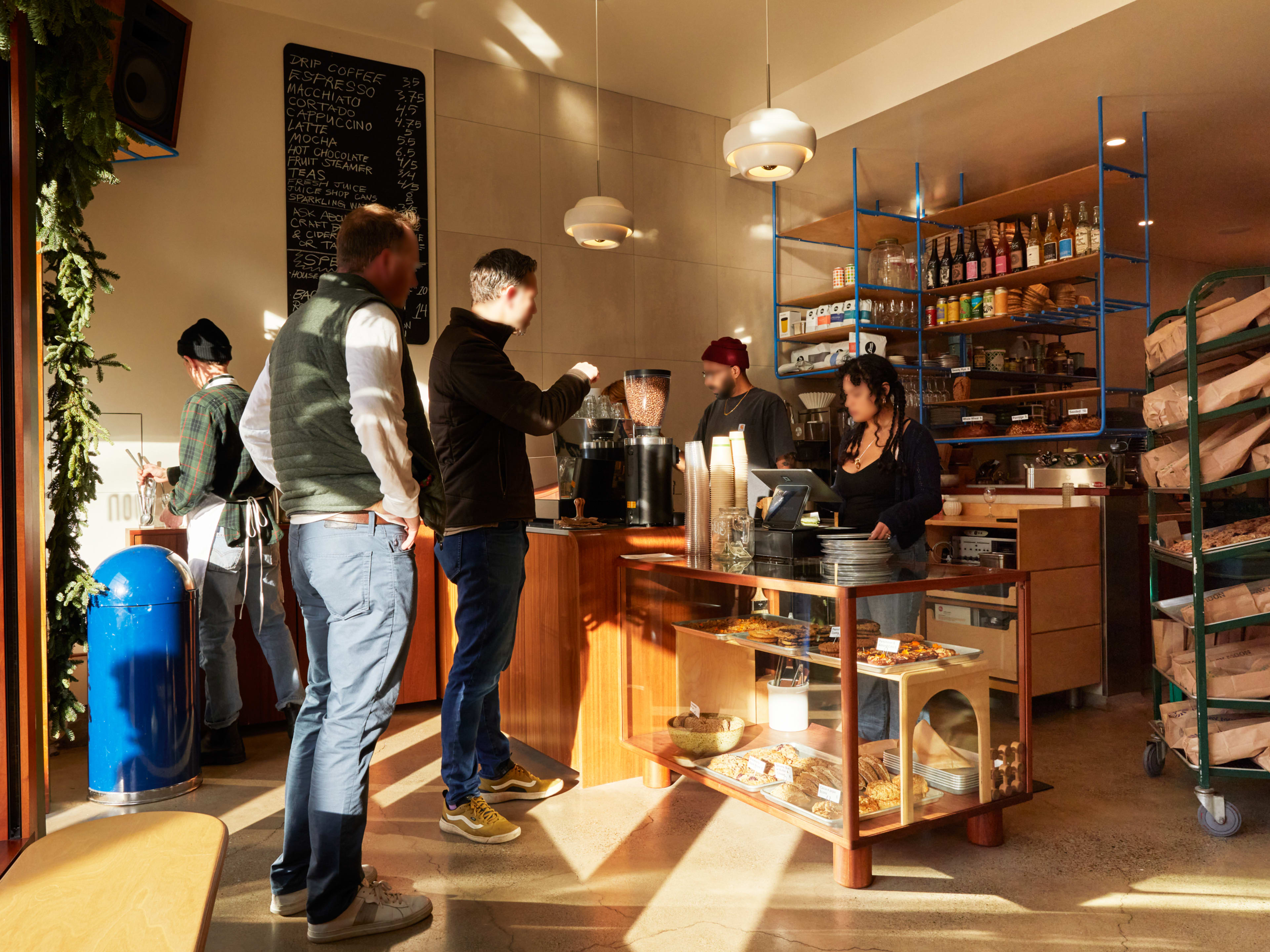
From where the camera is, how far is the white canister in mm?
2469

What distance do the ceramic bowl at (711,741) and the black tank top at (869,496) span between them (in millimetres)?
841

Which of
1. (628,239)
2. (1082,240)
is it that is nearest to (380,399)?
(628,239)

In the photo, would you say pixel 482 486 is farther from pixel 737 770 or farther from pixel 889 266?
pixel 889 266

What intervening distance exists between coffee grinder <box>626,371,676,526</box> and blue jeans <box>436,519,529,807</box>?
64 centimetres

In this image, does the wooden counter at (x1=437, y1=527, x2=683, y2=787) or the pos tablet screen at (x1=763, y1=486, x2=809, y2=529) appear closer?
the pos tablet screen at (x1=763, y1=486, x2=809, y2=529)

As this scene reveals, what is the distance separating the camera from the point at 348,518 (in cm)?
195

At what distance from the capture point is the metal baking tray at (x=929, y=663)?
86.0 inches

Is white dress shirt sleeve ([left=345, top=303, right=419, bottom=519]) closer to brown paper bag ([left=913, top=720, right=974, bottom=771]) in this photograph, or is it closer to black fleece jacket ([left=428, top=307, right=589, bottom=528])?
black fleece jacket ([left=428, top=307, right=589, bottom=528])

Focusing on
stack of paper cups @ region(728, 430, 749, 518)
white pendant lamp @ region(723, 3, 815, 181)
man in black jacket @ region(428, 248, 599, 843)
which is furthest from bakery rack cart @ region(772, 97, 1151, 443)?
man in black jacket @ region(428, 248, 599, 843)

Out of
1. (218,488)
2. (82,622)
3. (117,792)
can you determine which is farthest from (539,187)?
(117,792)

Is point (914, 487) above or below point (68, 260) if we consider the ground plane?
below

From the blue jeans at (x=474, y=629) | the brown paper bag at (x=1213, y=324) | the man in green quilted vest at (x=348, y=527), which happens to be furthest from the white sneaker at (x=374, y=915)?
the brown paper bag at (x=1213, y=324)

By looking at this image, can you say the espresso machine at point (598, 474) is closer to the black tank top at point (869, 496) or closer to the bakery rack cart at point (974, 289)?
the black tank top at point (869, 496)

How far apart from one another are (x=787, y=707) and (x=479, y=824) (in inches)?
38.0
